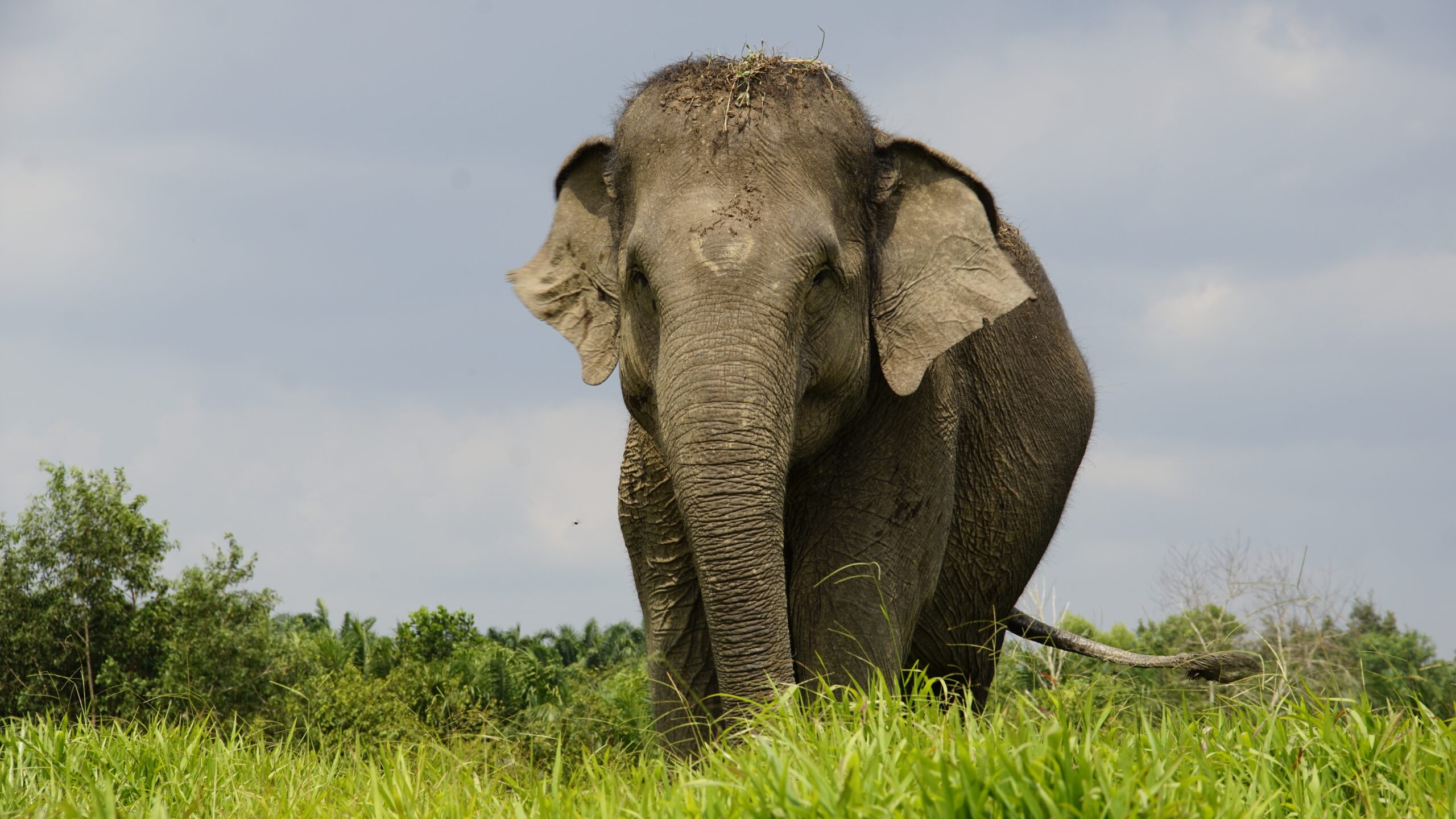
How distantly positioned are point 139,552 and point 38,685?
310 cm

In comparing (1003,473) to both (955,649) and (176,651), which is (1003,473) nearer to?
(955,649)

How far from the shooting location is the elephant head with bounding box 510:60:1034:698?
5148mm

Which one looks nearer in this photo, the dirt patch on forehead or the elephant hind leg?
the dirt patch on forehead

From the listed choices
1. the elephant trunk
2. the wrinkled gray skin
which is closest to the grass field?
the elephant trunk

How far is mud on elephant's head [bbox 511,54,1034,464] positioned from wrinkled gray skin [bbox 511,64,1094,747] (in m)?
0.01

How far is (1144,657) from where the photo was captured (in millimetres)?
8789

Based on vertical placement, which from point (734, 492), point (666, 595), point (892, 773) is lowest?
point (892, 773)

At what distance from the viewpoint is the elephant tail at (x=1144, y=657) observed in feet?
25.5

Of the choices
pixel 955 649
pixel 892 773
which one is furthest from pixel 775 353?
pixel 955 649

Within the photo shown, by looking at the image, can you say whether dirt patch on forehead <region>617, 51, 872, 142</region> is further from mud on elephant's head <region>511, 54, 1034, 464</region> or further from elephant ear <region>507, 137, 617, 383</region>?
elephant ear <region>507, 137, 617, 383</region>

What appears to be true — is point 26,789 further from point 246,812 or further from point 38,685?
point 38,685

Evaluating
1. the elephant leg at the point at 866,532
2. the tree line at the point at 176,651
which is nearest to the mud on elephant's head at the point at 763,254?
the elephant leg at the point at 866,532

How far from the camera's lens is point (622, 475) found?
6.51m

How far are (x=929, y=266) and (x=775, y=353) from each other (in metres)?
1.10
